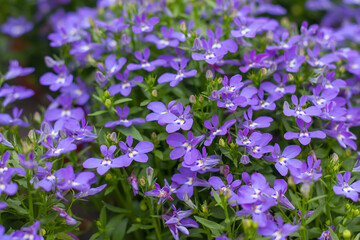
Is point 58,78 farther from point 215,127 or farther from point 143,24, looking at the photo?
point 215,127

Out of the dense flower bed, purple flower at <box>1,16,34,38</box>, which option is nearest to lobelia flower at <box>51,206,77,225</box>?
the dense flower bed

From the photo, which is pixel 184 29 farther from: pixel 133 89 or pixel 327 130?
pixel 327 130

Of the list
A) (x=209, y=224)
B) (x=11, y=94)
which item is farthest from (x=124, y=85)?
(x=209, y=224)

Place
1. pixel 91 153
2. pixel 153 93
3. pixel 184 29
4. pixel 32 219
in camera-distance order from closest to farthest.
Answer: pixel 32 219 < pixel 153 93 < pixel 184 29 < pixel 91 153

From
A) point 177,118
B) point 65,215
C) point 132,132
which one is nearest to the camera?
point 65,215

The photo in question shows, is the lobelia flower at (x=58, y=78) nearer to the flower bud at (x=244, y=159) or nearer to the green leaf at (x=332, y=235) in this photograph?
the flower bud at (x=244, y=159)

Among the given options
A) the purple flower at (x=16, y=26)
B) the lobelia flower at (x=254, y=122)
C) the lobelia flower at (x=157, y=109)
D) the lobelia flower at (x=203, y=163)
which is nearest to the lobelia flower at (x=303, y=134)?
the lobelia flower at (x=254, y=122)

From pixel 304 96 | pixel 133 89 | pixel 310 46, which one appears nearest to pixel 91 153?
pixel 133 89
